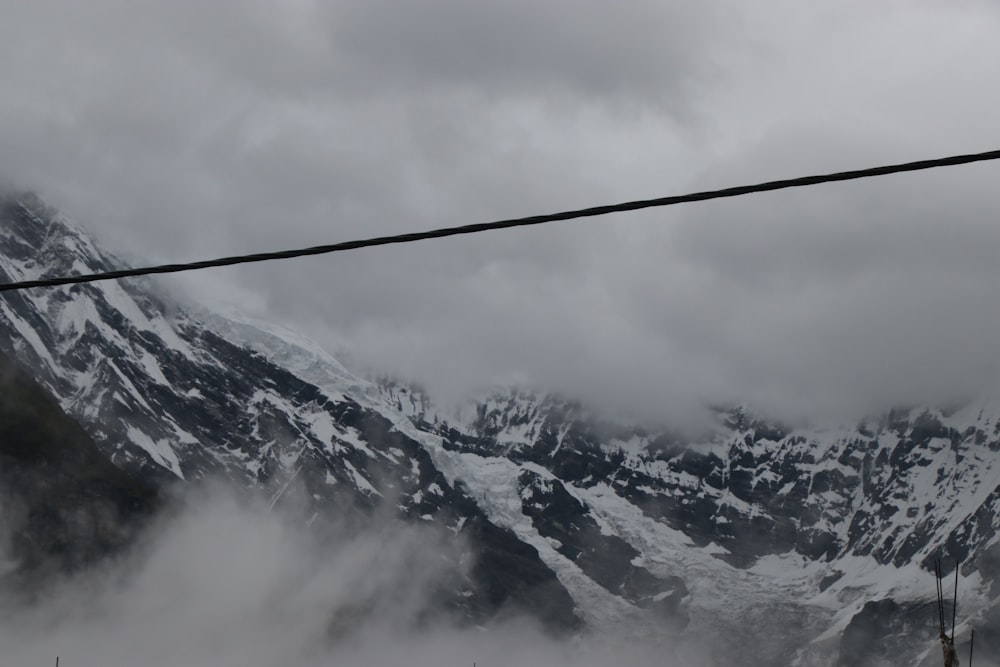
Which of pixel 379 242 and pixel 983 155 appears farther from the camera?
pixel 379 242

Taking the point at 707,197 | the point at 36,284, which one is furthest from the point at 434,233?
the point at 36,284

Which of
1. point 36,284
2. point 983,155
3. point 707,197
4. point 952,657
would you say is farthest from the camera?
point 952,657

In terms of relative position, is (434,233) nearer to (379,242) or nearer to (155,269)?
(379,242)

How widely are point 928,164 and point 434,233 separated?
4.62 meters

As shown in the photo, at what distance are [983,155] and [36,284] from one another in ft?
32.5

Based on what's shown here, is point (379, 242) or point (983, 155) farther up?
point (983, 155)

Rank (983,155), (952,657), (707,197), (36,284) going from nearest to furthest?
(983,155) < (707,197) < (36,284) < (952,657)

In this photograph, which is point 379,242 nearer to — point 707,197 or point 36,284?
point 707,197

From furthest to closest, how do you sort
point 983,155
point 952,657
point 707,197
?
point 952,657 < point 707,197 < point 983,155

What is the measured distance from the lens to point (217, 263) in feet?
52.1

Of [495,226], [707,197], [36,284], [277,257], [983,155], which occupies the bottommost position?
[36,284]

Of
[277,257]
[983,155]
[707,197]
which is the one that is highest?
[983,155]

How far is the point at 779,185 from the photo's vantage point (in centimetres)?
1455

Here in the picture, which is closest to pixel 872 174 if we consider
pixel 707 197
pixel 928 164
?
pixel 928 164
